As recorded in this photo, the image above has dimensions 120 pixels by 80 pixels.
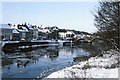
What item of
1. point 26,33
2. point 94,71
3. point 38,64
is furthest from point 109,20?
point 26,33

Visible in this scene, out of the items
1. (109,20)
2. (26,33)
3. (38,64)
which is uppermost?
(109,20)

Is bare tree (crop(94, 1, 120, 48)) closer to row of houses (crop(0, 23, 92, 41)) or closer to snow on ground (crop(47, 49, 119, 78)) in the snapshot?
snow on ground (crop(47, 49, 119, 78))

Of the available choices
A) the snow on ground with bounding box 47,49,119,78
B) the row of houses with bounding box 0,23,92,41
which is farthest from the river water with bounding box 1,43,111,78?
the row of houses with bounding box 0,23,92,41

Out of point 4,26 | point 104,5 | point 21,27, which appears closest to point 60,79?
point 104,5

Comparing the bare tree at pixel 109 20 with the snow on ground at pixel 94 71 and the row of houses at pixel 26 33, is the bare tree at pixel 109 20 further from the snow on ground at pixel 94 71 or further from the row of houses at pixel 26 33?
the row of houses at pixel 26 33

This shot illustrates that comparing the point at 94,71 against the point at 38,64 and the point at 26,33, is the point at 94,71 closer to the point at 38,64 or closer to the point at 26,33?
the point at 38,64

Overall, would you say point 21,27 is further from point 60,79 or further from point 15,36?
point 60,79

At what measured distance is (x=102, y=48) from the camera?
17609mm

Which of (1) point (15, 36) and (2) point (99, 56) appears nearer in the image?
(2) point (99, 56)

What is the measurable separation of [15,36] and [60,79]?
2165 inches

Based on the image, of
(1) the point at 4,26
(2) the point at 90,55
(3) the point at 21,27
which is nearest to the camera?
(2) the point at 90,55

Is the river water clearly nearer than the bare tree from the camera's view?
No

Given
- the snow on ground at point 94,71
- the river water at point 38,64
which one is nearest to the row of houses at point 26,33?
the river water at point 38,64

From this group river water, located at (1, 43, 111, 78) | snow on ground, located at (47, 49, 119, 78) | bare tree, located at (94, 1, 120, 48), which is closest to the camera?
snow on ground, located at (47, 49, 119, 78)
